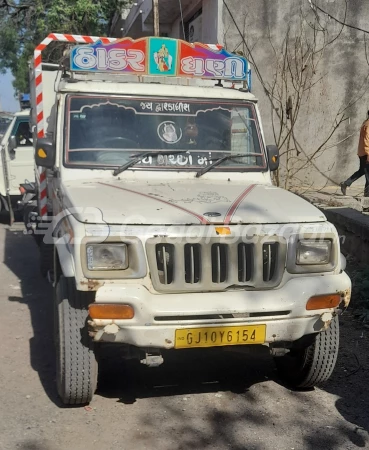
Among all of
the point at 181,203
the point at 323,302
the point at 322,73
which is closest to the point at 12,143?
the point at 322,73

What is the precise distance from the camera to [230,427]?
3514mm

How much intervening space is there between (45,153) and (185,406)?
85.1 inches

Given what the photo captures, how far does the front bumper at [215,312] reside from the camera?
3.19 metres

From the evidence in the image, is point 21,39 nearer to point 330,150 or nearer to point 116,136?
point 330,150

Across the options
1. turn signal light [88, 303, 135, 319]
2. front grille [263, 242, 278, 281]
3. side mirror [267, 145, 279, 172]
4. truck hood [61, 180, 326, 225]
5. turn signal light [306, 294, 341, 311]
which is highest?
side mirror [267, 145, 279, 172]

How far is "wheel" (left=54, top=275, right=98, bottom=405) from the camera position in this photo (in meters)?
3.42

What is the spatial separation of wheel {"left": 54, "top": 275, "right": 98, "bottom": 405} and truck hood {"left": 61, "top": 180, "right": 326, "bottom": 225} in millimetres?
502

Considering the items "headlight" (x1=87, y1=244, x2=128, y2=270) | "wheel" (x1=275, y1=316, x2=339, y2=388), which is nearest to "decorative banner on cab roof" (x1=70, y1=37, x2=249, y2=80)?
"headlight" (x1=87, y1=244, x2=128, y2=270)

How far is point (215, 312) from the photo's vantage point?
327 cm

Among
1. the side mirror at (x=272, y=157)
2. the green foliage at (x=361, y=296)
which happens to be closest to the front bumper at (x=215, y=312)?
the side mirror at (x=272, y=157)

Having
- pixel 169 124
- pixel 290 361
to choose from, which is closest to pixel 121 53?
pixel 169 124

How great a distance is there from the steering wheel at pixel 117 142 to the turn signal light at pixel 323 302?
6.22ft

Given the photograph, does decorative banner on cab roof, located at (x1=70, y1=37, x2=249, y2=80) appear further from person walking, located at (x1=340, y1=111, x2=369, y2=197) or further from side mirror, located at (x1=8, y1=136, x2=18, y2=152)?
person walking, located at (x1=340, y1=111, x2=369, y2=197)

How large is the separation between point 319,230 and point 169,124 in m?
1.70
